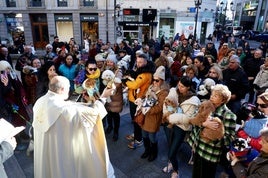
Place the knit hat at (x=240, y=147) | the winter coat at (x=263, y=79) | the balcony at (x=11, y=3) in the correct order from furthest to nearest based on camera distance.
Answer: the balcony at (x=11, y=3) < the winter coat at (x=263, y=79) < the knit hat at (x=240, y=147)

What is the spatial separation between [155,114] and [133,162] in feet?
3.70

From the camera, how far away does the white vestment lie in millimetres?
2594

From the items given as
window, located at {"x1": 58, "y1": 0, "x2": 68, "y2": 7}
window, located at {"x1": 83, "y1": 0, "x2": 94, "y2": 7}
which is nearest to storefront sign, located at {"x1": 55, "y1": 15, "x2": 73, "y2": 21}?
window, located at {"x1": 58, "y1": 0, "x2": 68, "y2": 7}

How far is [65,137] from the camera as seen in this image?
2.70 metres

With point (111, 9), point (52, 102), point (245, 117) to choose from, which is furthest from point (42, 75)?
point (111, 9)

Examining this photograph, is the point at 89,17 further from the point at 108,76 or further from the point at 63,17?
the point at 108,76

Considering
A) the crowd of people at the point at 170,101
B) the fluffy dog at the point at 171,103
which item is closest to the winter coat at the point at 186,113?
the crowd of people at the point at 170,101

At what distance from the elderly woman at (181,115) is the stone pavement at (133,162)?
1.33ft

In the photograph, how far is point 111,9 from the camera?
75.0 ft

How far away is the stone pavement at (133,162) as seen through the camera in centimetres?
387

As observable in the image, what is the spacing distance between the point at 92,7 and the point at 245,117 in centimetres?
2205

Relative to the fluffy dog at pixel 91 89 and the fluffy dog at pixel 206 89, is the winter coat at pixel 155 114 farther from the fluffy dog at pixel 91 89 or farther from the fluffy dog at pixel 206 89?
the fluffy dog at pixel 91 89

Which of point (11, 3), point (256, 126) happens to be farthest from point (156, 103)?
point (11, 3)

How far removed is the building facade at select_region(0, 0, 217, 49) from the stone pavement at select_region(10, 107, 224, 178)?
18.9 m
